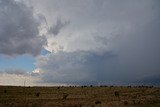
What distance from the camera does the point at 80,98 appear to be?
83.1 m

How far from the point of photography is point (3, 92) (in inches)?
3684

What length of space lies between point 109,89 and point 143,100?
86.3 ft

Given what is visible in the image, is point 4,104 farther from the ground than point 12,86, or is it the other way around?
point 12,86

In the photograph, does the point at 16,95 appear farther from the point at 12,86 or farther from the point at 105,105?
the point at 105,105

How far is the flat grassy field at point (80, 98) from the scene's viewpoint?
229 ft

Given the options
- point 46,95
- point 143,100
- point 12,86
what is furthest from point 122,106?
point 12,86

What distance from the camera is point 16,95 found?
291ft

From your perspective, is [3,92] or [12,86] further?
[12,86]

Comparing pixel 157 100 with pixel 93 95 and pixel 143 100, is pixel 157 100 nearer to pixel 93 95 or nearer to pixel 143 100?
pixel 143 100

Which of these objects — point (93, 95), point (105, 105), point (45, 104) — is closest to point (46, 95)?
point (93, 95)

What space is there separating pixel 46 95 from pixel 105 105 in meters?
27.7

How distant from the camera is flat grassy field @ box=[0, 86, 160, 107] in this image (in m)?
69.8

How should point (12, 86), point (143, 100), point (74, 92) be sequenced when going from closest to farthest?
point (143, 100)
point (74, 92)
point (12, 86)

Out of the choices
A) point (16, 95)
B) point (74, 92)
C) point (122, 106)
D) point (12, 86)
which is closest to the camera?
point (122, 106)
